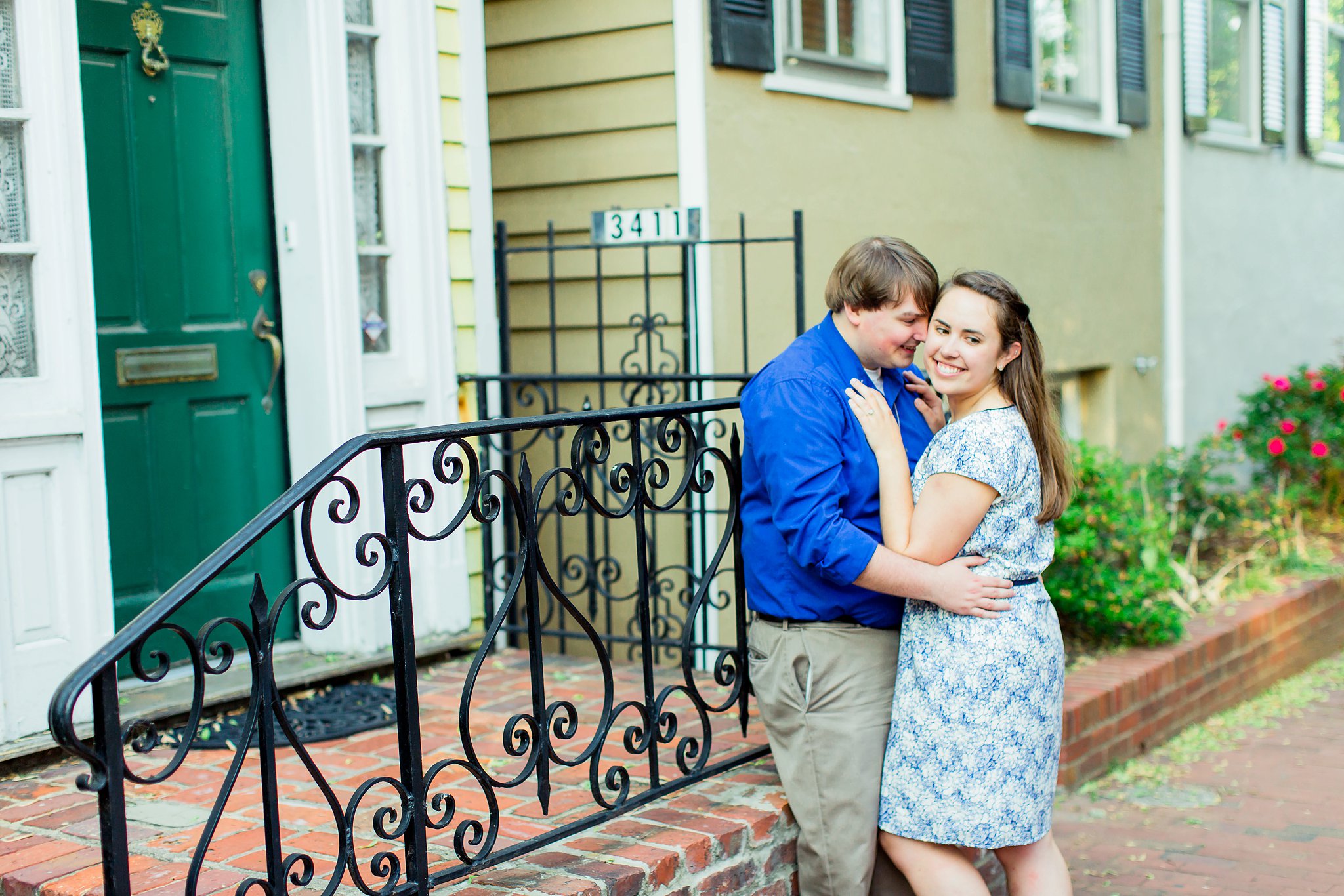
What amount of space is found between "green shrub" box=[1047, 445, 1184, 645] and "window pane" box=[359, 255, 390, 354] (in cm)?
271

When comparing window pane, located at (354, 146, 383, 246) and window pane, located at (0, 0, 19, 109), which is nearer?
window pane, located at (0, 0, 19, 109)

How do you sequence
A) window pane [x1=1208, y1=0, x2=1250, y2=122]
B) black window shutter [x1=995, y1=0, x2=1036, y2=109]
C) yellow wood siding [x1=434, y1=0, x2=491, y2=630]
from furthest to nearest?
window pane [x1=1208, y1=0, x2=1250, y2=122] < black window shutter [x1=995, y1=0, x2=1036, y2=109] < yellow wood siding [x1=434, y1=0, x2=491, y2=630]

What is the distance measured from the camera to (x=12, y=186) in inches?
143

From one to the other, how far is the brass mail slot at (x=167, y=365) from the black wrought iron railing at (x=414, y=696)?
55 centimetres

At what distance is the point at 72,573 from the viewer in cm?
370

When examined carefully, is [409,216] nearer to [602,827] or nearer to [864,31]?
[602,827]

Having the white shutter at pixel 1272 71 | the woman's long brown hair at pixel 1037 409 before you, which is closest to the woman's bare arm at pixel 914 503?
the woman's long brown hair at pixel 1037 409

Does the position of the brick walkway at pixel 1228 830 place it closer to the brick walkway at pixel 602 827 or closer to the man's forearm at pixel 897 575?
the brick walkway at pixel 602 827

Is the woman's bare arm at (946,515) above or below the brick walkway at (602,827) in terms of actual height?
above

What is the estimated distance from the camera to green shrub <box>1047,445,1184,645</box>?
5359mm

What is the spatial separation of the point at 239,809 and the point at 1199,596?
4583 mm

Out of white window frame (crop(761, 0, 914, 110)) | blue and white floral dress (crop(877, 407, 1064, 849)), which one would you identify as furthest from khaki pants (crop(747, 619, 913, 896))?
white window frame (crop(761, 0, 914, 110))

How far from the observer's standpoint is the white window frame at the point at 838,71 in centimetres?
550

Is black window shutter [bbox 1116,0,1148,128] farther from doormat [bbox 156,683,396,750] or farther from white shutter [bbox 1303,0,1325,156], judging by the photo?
doormat [bbox 156,683,396,750]
